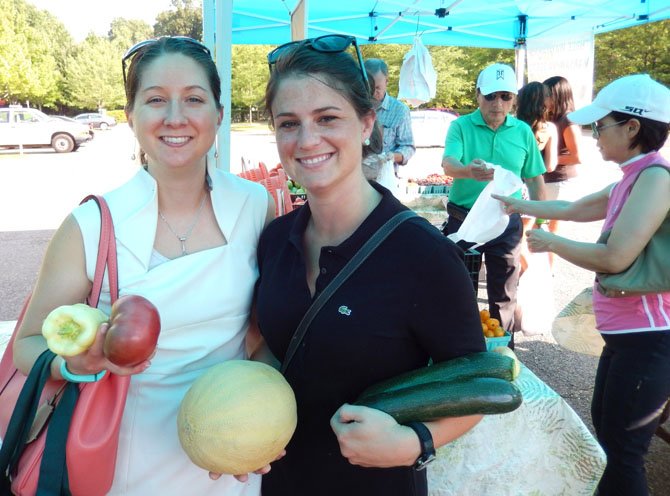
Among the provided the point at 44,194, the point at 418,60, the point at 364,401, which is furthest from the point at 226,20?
the point at 44,194

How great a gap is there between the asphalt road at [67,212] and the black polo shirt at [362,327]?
1.47m

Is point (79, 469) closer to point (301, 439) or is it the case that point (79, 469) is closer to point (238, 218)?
point (301, 439)

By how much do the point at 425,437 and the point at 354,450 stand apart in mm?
194

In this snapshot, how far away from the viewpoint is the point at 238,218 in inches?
68.9

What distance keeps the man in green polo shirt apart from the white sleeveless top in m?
3.00

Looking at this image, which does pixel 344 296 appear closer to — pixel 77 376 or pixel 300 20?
pixel 77 376

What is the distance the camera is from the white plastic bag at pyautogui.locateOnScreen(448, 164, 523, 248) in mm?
3404

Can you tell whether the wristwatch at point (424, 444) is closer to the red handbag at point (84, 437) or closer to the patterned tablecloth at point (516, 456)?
the red handbag at point (84, 437)

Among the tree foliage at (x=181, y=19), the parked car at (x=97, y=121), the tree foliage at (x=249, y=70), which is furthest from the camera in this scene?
the tree foliage at (x=181, y=19)

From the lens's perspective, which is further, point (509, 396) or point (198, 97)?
point (198, 97)

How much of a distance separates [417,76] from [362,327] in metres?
7.45

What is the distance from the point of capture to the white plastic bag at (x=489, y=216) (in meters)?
3.40

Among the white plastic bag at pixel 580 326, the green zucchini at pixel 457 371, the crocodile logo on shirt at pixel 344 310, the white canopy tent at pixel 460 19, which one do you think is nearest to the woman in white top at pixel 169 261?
the crocodile logo on shirt at pixel 344 310

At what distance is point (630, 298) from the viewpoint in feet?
7.86
